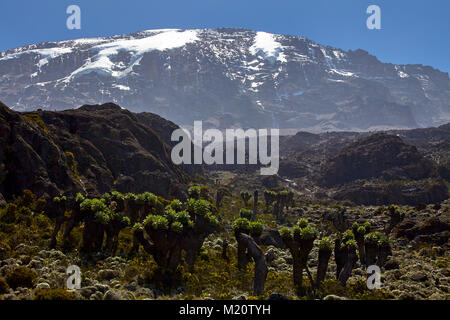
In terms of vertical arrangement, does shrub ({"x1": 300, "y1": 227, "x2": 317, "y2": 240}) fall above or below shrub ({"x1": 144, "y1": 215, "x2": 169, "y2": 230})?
below

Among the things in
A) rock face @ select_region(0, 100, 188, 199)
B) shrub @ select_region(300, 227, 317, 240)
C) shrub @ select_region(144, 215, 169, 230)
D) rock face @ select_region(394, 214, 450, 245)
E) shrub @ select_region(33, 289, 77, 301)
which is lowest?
rock face @ select_region(394, 214, 450, 245)

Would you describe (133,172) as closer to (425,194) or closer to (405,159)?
(425,194)

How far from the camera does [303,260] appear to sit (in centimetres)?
2481

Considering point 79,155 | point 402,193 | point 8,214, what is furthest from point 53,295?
point 402,193

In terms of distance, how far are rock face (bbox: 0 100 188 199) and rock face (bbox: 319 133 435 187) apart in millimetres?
91787

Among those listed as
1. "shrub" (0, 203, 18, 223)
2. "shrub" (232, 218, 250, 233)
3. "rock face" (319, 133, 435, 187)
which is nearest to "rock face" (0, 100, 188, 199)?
"shrub" (0, 203, 18, 223)

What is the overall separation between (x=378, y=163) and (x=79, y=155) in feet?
394

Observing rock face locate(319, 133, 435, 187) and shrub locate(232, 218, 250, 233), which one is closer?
shrub locate(232, 218, 250, 233)

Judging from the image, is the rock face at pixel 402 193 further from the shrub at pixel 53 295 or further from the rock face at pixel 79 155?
the shrub at pixel 53 295

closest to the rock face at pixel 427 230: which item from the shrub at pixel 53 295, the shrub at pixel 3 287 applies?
the shrub at pixel 53 295

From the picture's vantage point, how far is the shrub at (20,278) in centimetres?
1780

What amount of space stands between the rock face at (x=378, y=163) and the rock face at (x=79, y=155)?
91.8 meters

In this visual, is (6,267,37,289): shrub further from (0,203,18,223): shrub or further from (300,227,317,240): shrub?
(300,227,317,240): shrub

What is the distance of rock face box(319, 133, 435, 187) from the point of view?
119m
